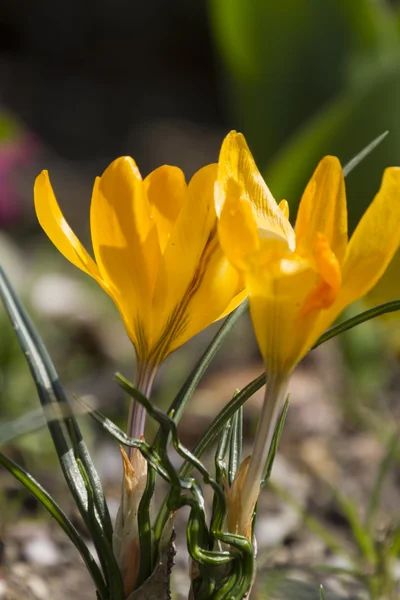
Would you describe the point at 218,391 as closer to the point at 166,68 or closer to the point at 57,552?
the point at 57,552

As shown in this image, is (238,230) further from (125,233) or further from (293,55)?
(293,55)

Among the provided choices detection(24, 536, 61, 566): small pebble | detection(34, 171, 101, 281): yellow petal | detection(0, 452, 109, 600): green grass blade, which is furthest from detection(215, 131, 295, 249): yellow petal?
detection(24, 536, 61, 566): small pebble

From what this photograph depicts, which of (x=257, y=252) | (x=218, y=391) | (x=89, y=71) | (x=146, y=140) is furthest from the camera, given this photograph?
(x=89, y=71)

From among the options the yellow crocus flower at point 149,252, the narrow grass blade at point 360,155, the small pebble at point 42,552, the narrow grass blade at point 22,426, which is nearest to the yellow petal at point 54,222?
the yellow crocus flower at point 149,252

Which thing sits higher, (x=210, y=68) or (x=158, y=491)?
(x=210, y=68)

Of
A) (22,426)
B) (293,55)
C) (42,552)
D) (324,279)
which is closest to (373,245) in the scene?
(324,279)

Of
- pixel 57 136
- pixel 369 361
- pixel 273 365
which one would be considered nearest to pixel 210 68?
pixel 57 136

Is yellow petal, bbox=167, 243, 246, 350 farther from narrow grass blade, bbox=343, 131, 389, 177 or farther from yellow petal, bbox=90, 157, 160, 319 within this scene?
narrow grass blade, bbox=343, 131, 389, 177
